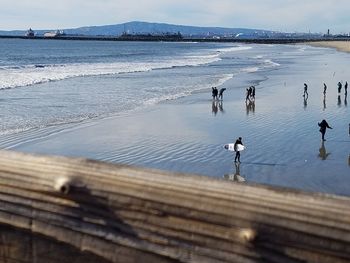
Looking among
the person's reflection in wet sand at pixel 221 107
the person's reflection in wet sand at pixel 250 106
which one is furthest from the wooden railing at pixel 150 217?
the person's reflection in wet sand at pixel 221 107

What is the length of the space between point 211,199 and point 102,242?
1.07 feet

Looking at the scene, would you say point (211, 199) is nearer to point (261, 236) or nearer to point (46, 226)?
point (261, 236)

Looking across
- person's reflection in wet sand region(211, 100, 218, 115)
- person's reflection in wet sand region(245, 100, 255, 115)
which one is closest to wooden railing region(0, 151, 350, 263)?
person's reflection in wet sand region(211, 100, 218, 115)

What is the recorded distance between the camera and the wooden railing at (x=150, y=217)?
119 cm

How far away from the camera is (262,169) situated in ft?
45.8

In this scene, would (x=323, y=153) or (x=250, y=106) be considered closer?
(x=323, y=153)

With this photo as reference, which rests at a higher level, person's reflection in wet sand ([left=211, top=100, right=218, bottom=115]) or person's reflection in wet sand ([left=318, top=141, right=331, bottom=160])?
person's reflection in wet sand ([left=318, top=141, right=331, bottom=160])

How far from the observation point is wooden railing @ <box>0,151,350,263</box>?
1.19 metres

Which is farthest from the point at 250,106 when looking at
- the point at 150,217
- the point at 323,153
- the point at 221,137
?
the point at 150,217

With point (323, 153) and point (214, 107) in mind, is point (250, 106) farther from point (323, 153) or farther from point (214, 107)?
point (323, 153)

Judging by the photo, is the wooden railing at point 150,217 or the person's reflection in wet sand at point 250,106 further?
the person's reflection in wet sand at point 250,106

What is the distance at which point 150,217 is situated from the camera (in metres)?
1.33

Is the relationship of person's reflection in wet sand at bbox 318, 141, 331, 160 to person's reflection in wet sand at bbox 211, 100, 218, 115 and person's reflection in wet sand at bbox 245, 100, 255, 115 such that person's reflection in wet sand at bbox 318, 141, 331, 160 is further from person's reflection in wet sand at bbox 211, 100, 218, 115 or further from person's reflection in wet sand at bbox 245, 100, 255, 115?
person's reflection in wet sand at bbox 211, 100, 218, 115

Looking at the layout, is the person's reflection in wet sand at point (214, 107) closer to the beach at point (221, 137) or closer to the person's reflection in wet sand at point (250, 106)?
the beach at point (221, 137)
